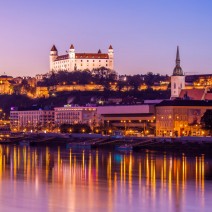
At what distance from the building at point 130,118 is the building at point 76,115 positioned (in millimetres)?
2261

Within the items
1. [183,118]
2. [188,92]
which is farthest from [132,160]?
[188,92]

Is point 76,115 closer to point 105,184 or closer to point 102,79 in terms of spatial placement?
point 102,79

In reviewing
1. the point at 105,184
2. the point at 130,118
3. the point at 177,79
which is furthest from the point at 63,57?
the point at 105,184

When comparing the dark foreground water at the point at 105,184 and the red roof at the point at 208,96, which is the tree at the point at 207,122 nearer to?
the dark foreground water at the point at 105,184

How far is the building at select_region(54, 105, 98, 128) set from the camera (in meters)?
63.6

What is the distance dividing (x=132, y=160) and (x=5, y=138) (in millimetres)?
23426

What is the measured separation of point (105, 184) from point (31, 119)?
46.7 m

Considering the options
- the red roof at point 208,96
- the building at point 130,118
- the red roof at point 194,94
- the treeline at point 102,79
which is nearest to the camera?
the building at point 130,118

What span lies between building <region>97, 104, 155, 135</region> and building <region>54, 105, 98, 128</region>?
7.42 ft

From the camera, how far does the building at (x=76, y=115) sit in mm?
63594

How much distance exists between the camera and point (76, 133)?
55594 mm

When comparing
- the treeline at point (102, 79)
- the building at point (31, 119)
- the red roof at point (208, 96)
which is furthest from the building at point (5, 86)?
the red roof at point (208, 96)

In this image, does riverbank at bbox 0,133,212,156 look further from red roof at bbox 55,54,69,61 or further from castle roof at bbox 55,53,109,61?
red roof at bbox 55,54,69,61

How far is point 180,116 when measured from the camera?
53.0 metres
